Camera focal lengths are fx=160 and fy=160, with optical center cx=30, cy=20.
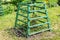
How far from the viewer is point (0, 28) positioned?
771 centimetres

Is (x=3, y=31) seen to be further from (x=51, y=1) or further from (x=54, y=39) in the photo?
(x=51, y=1)

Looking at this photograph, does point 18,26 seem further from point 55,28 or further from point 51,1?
point 51,1

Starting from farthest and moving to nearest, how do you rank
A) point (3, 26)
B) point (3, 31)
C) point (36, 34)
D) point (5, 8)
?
1. point (5, 8)
2. point (3, 26)
3. point (3, 31)
4. point (36, 34)

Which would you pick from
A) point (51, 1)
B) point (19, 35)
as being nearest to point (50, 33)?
point (19, 35)

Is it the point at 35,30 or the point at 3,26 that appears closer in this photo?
the point at 35,30

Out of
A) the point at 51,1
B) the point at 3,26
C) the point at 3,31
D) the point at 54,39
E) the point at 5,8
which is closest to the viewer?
the point at 54,39

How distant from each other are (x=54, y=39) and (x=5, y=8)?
6288mm

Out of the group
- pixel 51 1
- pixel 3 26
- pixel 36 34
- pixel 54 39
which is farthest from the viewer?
pixel 51 1

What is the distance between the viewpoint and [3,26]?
7996mm

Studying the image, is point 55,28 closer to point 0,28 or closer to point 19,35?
point 19,35

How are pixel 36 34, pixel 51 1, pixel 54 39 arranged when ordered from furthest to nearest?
pixel 51 1
pixel 36 34
pixel 54 39

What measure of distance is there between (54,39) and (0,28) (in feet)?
9.27

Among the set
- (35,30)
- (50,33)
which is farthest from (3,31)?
(50,33)

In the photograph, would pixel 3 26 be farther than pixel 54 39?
Yes
